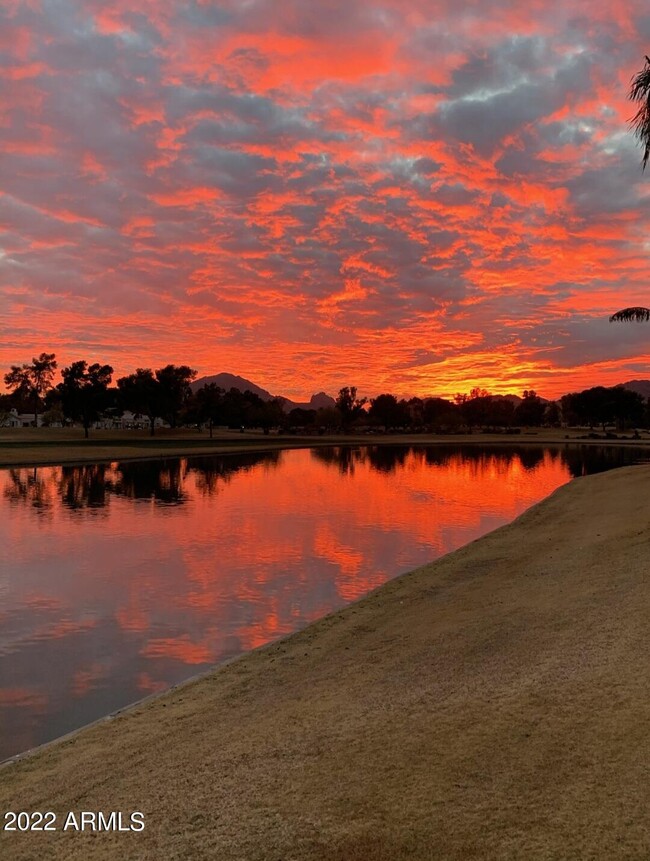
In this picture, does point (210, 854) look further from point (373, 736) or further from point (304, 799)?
point (373, 736)

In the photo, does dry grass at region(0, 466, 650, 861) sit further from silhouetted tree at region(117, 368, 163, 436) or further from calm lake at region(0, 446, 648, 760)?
silhouetted tree at region(117, 368, 163, 436)

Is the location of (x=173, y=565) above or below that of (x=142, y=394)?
below

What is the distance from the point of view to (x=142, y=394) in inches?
5281

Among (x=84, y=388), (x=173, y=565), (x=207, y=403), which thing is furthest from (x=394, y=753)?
(x=207, y=403)

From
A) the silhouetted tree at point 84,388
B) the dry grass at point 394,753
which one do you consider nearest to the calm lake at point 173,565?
the dry grass at point 394,753

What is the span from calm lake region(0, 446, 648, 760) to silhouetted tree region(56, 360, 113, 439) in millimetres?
75989

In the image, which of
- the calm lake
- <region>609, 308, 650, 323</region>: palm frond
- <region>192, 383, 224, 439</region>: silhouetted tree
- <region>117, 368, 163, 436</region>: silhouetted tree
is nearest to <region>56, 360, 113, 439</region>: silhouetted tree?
<region>117, 368, 163, 436</region>: silhouetted tree

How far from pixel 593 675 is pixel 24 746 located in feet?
24.9

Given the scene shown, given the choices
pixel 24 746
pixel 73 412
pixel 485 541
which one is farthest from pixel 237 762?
pixel 73 412

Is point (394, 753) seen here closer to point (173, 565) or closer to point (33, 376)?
point (173, 565)

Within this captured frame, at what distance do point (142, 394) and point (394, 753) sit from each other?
441 ft

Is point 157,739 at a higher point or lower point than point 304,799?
lower

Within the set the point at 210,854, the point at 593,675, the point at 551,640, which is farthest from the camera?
the point at 551,640

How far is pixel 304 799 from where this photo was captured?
218 inches
